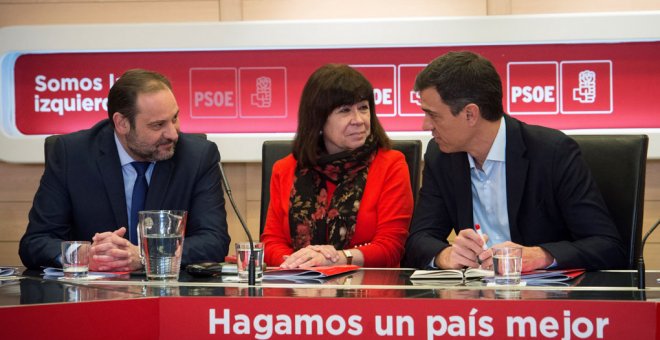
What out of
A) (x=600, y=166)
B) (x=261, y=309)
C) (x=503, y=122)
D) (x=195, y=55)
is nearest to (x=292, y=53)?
(x=195, y=55)

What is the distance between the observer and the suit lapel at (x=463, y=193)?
2.75 m

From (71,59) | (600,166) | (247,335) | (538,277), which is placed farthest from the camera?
(71,59)

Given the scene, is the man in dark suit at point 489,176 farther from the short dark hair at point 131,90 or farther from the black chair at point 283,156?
the short dark hair at point 131,90

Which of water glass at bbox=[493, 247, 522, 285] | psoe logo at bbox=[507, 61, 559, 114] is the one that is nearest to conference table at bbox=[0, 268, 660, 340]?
water glass at bbox=[493, 247, 522, 285]

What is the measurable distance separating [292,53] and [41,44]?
1.13 m

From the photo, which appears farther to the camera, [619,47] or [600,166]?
[619,47]

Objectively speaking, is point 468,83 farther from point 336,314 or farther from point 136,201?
point 336,314

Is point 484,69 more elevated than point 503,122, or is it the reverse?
point 484,69

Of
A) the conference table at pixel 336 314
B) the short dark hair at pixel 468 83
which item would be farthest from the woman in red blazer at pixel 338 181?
the conference table at pixel 336 314

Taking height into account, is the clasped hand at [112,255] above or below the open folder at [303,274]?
above

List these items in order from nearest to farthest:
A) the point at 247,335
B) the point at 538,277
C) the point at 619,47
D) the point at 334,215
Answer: the point at 247,335 < the point at 538,277 < the point at 334,215 < the point at 619,47

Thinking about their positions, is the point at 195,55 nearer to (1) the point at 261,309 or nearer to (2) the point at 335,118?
(2) the point at 335,118

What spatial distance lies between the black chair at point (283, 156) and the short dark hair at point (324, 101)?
0.07 m

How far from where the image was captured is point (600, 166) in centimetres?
273
